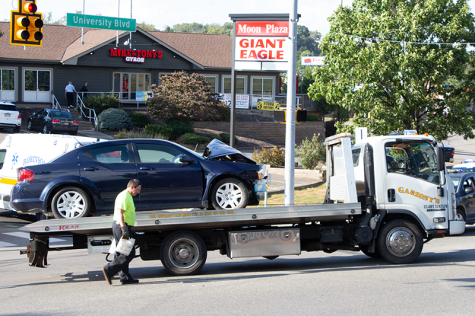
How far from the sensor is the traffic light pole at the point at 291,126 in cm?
1036

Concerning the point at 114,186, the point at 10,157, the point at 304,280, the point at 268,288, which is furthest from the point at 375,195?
the point at 10,157

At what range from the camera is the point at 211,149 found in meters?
9.86

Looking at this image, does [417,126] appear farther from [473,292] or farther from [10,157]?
[10,157]

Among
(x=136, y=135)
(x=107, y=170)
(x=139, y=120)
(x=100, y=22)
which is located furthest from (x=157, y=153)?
(x=100, y=22)

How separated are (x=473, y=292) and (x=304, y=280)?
254 cm

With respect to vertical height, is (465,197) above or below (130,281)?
above

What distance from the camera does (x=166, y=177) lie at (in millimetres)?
8938

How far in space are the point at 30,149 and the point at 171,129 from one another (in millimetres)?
16405

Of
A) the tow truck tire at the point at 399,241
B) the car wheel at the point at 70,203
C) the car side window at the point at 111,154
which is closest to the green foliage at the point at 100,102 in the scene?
the car side window at the point at 111,154

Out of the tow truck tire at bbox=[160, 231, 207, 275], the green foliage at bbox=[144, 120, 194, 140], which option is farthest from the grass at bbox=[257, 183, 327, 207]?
the green foliage at bbox=[144, 120, 194, 140]

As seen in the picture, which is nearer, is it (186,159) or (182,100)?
(186,159)

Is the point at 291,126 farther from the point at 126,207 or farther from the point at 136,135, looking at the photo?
the point at 136,135

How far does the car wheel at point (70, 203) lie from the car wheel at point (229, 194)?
7.61ft

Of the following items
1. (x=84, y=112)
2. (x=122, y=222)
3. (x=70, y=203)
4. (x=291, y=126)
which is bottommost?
(x=122, y=222)
